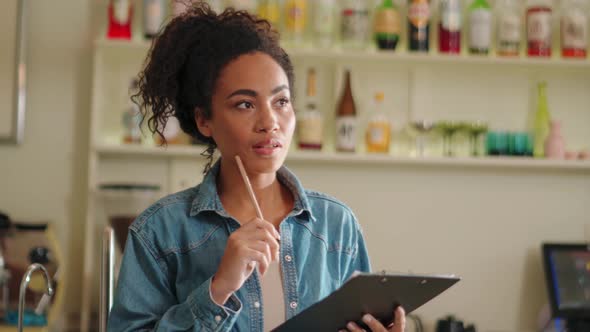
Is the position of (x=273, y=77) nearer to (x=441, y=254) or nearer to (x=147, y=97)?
(x=147, y=97)

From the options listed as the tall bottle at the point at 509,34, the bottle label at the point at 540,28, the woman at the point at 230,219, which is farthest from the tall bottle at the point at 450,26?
the woman at the point at 230,219

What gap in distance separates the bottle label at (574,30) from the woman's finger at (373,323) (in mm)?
2220

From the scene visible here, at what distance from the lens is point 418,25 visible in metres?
3.07

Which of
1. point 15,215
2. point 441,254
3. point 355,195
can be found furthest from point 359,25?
point 15,215

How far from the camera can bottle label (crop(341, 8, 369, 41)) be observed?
3.04m

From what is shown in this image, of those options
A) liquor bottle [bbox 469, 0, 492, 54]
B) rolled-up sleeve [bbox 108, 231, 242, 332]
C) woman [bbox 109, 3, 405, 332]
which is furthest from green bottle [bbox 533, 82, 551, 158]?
rolled-up sleeve [bbox 108, 231, 242, 332]

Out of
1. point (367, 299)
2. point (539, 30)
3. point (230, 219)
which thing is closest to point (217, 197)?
point (230, 219)

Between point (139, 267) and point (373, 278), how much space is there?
34cm

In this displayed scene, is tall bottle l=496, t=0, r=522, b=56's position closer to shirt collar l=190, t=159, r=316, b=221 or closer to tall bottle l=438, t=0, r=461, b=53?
tall bottle l=438, t=0, r=461, b=53

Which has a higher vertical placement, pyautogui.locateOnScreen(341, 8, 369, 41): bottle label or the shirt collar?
pyautogui.locateOnScreen(341, 8, 369, 41): bottle label

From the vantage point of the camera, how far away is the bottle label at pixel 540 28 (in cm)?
307

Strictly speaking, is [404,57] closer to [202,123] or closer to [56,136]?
[56,136]

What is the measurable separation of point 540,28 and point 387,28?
0.53 metres

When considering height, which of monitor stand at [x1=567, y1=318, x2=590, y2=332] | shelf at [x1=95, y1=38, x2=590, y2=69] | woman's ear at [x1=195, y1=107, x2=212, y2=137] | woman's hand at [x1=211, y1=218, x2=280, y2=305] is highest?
shelf at [x1=95, y1=38, x2=590, y2=69]
